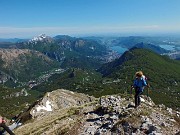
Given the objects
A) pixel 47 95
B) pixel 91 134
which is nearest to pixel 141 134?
pixel 91 134

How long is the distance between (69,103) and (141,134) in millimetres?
119542

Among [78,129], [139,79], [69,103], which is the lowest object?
[69,103]

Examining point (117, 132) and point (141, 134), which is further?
point (117, 132)

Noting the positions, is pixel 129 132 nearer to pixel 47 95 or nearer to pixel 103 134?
pixel 103 134

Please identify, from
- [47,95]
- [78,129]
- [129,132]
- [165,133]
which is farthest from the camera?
[47,95]

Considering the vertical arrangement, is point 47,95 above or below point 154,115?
below

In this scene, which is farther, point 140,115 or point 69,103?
point 69,103

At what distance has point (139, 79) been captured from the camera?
38.0 m

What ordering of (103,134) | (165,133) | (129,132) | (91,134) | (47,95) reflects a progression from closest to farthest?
(165,133) < (129,132) < (103,134) < (91,134) < (47,95)

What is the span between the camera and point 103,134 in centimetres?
3509

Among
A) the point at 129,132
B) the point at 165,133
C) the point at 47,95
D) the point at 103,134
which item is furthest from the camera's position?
the point at 47,95

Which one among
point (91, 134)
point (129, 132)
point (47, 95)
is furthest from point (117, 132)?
point (47, 95)

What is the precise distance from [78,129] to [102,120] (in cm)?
355

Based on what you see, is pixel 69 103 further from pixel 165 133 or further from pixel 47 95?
pixel 165 133
